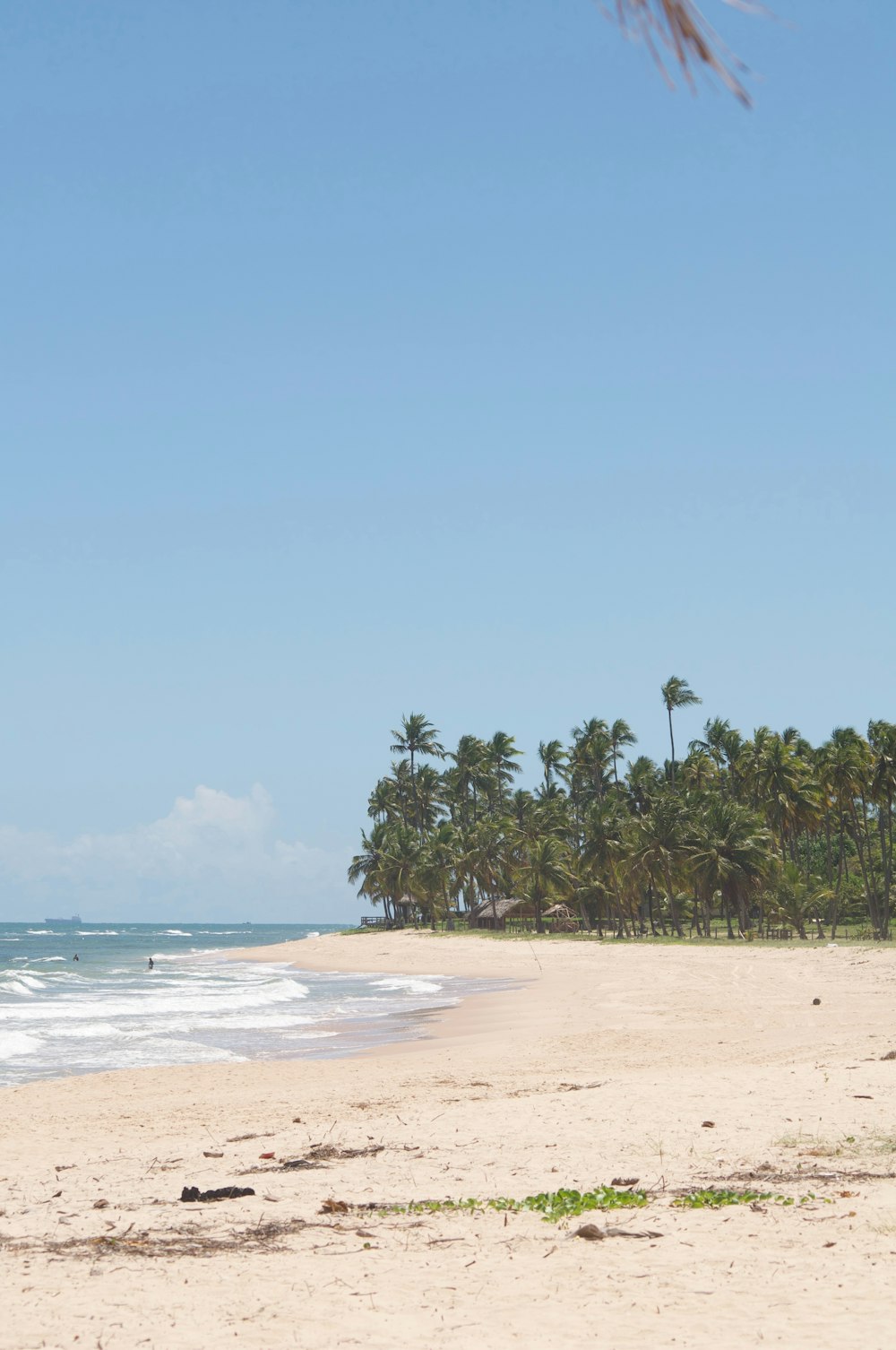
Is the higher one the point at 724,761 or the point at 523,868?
the point at 724,761

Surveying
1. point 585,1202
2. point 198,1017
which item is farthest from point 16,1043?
point 585,1202

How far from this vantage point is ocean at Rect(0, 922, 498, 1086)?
21734mm

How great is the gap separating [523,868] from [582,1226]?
63629mm

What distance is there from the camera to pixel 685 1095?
1174 centimetres

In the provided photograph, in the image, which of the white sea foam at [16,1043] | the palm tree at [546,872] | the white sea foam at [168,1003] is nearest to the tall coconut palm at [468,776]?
the palm tree at [546,872]

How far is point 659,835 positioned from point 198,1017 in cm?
2856

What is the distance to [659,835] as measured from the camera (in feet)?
175

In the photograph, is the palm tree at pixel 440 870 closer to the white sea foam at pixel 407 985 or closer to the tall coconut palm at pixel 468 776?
the tall coconut palm at pixel 468 776

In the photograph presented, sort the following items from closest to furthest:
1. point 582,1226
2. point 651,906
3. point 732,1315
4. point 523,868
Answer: point 732,1315 < point 582,1226 < point 651,906 < point 523,868

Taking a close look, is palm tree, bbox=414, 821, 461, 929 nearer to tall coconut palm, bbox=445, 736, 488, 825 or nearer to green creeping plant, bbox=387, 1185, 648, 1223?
tall coconut palm, bbox=445, 736, 488, 825

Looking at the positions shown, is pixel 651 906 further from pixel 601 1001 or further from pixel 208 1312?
pixel 208 1312

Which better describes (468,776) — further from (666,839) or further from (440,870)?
(666,839)

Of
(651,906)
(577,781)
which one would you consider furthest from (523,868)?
(577,781)

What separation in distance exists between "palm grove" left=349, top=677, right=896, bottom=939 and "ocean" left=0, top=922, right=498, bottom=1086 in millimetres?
13959
